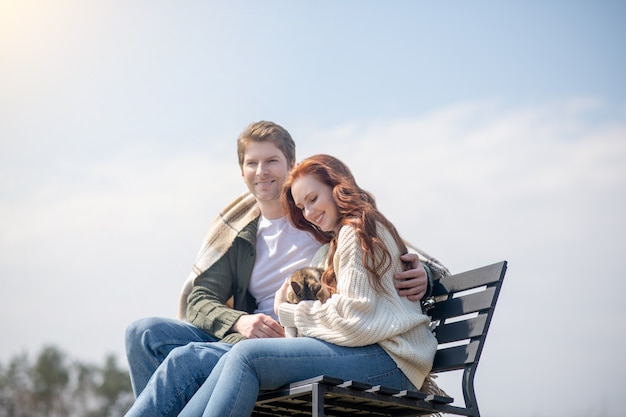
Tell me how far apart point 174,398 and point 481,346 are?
1.31 metres

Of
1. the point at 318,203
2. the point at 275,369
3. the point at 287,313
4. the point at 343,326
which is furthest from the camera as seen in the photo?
the point at 318,203

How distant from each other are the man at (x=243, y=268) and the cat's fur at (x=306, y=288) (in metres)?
0.39

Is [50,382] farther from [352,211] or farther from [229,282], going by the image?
[352,211]

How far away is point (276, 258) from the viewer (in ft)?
14.6

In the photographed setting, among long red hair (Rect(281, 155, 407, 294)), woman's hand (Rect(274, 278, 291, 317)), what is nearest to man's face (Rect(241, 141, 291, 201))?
long red hair (Rect(281, 155, 407, 294))

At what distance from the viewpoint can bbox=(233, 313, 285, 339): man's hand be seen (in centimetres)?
396

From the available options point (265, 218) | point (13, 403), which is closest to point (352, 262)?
point (265, 218)

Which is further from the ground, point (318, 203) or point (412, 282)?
point (318, 203)

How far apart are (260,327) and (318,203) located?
0.68m

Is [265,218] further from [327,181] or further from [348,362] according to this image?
[348,362]

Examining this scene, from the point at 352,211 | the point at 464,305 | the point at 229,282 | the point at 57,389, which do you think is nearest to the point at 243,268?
the point at 229,282

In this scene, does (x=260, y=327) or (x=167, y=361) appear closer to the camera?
(x=167, y=361)

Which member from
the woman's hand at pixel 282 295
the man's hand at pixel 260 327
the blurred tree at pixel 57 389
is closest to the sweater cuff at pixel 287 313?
the woman's hand at pixel 282 295

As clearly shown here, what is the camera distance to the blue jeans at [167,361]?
11.6 ft
